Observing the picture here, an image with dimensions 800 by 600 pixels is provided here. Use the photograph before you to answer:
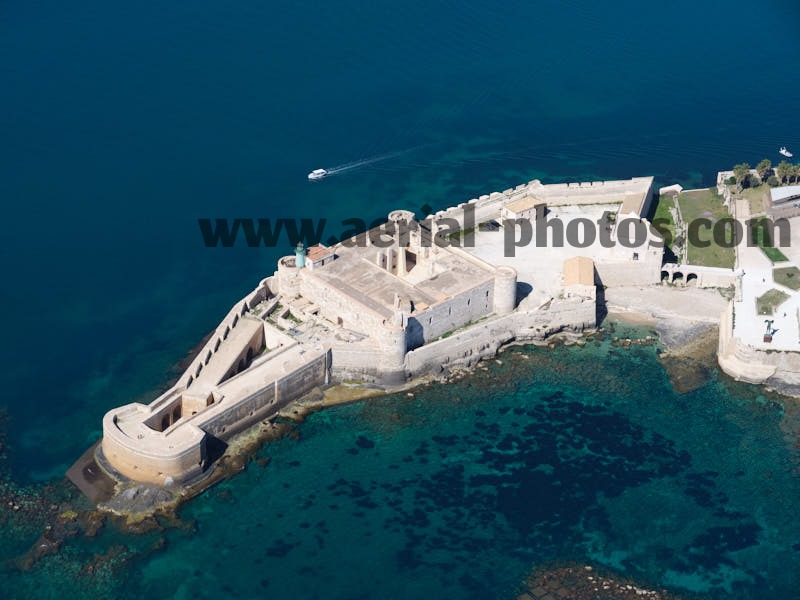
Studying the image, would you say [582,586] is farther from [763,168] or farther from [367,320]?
[763,168]

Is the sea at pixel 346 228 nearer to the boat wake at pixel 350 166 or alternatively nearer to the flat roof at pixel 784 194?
the boat wake at pixel 350 166

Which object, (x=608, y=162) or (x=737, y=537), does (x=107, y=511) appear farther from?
(x=608, y=162)

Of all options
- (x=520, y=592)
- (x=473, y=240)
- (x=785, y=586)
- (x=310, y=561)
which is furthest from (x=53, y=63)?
(x=785, y=586)

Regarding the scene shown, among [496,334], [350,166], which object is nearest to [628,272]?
[496,334]

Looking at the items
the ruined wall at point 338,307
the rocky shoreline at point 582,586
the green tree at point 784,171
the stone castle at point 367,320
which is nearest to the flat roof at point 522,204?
the stone castle at point 367,320

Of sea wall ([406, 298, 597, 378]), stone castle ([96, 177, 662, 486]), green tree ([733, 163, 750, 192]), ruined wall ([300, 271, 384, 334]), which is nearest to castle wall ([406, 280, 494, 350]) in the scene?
stone castle ([96, 177, 662, 486])

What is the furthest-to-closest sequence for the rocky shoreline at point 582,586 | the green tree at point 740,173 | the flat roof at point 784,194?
the green tree at point 740,173 → the flat roof at point 784,194 → the rocky shoreline at point 582,586
